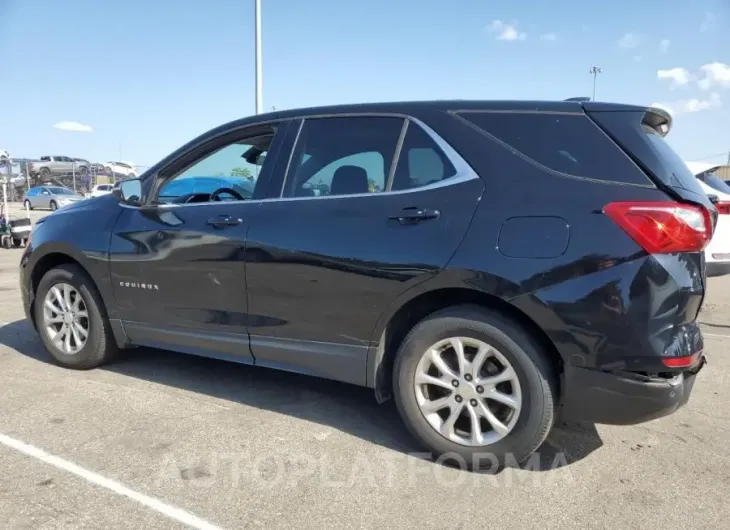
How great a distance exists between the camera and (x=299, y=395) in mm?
3791

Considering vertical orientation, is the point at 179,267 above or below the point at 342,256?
below

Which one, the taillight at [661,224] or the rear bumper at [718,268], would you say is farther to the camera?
the rear bumper at [718,268]

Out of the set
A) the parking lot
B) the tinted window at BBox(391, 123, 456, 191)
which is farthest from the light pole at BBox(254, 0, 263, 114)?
the tinted window at BBox(391, 123, 456, 191)

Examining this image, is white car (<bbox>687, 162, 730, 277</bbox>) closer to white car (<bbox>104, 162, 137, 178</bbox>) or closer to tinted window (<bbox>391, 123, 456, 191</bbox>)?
tinted window (<bbox>391, 123, 456, 191</bbox>)

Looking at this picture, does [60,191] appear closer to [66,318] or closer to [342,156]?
[66,318]

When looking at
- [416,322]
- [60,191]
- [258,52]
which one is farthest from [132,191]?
[60,191]

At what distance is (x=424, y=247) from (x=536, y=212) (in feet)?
1.81

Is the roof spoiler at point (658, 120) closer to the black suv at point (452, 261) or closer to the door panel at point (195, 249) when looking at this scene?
the black suv at point (452, 261)

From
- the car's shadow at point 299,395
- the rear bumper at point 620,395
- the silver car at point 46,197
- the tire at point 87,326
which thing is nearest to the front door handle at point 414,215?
the rear bumper at point 620,395

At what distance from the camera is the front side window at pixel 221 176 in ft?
11.9

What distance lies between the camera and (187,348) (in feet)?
12.2

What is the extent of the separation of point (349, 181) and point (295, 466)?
1.52 metres

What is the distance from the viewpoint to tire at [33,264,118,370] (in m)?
4.07

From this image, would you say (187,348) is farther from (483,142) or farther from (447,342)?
(483,142)
